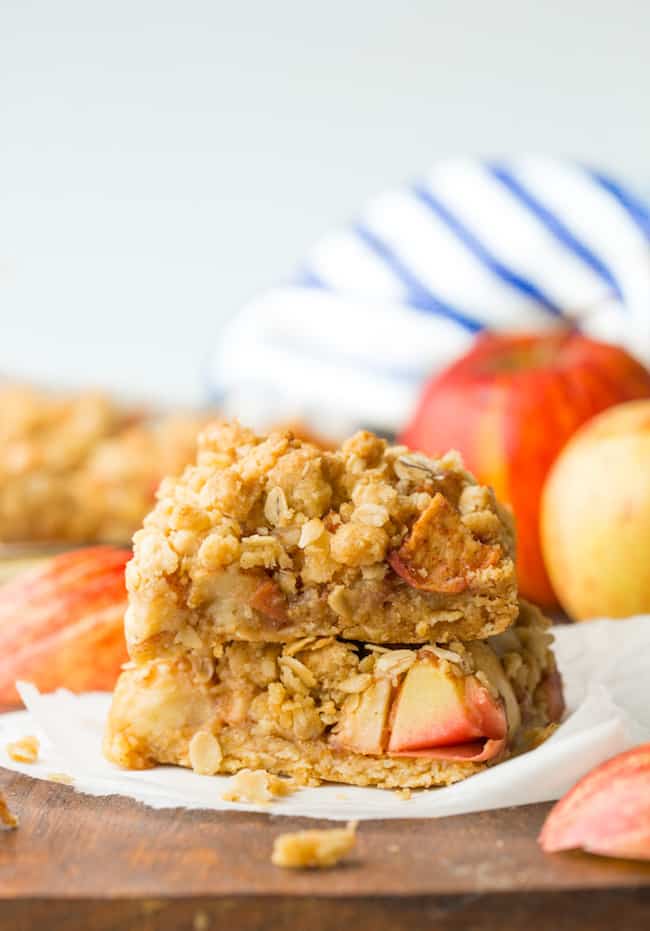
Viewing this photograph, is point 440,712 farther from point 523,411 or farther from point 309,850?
point 523,411

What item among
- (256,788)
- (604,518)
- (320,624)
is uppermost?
(320,624)

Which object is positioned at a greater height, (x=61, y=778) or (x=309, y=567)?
(x=309, y=567)

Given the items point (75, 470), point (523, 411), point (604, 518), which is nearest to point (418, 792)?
point (604, 518)

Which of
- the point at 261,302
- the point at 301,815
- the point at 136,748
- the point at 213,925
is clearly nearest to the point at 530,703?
the point at 301,815

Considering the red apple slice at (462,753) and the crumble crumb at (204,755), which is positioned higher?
the crumble crumb at (204,755)

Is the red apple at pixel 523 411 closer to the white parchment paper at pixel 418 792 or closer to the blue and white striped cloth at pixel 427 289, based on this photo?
the blue and white striped cloth at pixel 427 289

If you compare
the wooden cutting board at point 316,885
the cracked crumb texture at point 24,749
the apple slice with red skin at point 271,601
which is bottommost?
the cracked crumb texture at point 24,749

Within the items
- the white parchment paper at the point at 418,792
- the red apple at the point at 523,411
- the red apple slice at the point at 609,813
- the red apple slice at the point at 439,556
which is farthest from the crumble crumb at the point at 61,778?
the red apple at the point at 523,411

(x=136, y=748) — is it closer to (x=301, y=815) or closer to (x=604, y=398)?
(x=301, y=815)

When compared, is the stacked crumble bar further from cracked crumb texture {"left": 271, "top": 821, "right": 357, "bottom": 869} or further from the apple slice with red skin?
cracked crumb texture {"left": 271, "top": 821, "right": 357, "bottom": 869}
